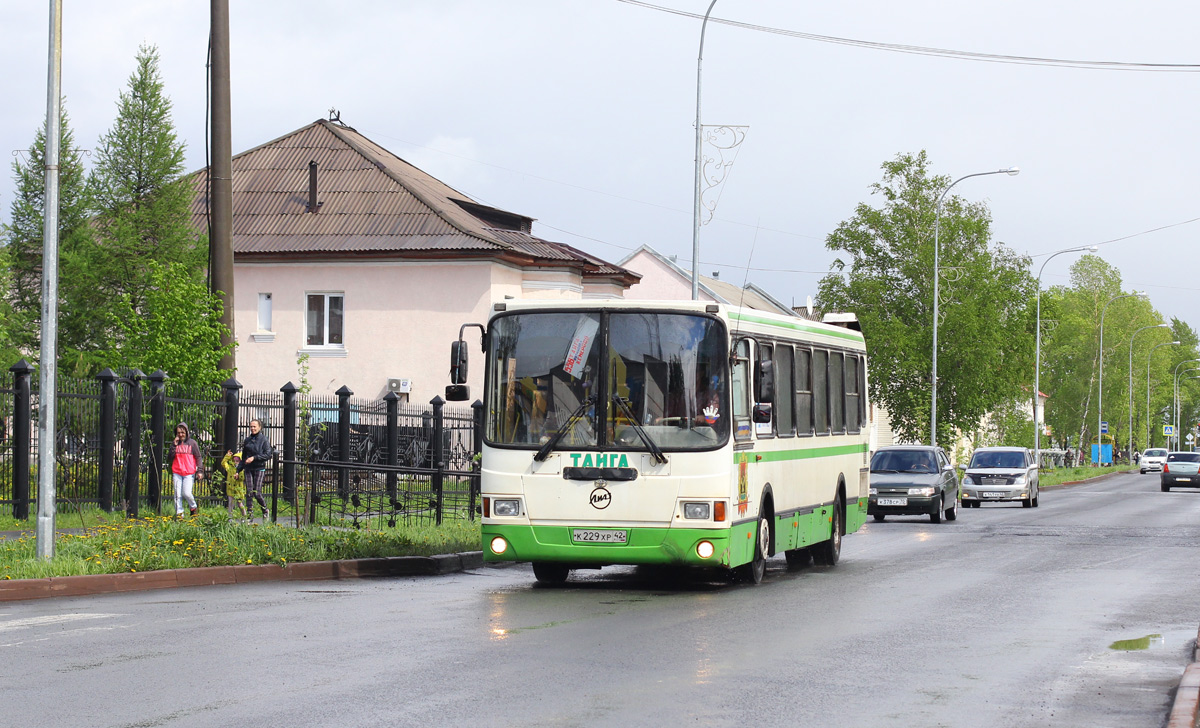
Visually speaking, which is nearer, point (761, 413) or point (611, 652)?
point (611, 652)

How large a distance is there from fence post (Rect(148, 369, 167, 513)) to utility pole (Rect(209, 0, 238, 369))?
91.0 inches

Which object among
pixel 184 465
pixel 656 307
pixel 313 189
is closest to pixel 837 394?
pixel 656 307

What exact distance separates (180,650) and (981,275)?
54473 millimetres

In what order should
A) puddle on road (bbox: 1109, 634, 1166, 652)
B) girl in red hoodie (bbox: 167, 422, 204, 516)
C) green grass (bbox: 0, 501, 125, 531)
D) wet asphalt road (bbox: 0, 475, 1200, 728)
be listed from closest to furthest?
1. wet asphalt road (bbox: 0, 475, 1200, 728)
2. puddle on road (bbox: 1109, 634, 1166, 652)
3. green grass (bbox: 0, 501, 125, 531)
4. girl in red hoodie (bbox: 167, 422, 204, 516)

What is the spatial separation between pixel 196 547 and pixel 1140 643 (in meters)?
8.98

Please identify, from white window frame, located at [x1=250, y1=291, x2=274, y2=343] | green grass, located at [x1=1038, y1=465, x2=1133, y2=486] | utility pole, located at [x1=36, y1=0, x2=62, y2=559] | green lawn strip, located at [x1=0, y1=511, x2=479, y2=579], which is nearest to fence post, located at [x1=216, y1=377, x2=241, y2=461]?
green lawn strip, located at [x1=0, y1=511, x2=479, y2=579]

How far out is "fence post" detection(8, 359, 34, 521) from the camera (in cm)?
1908

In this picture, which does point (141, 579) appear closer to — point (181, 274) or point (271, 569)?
point (271, 569)

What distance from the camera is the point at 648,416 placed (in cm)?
1382

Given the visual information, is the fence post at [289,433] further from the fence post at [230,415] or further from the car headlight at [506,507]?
the car headlight at [506,507]

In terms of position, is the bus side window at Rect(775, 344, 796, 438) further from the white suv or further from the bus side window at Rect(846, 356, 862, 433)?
the white suv

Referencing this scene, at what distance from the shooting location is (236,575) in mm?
14836

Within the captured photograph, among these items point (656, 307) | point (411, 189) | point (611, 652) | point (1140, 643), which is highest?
point (411, 189)

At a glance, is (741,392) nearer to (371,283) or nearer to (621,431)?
(621,431)
